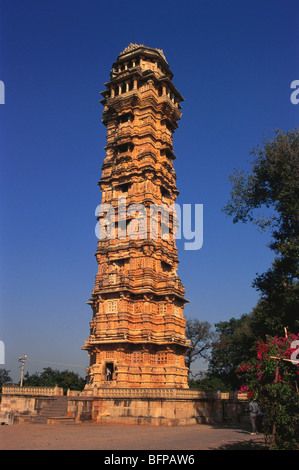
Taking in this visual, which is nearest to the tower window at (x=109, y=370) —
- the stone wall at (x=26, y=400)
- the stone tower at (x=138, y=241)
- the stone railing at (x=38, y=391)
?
the stone tower at (x=138, y=241)

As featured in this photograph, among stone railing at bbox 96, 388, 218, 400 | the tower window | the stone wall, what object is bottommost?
the stone wall

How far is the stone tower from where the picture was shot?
30.2 meters

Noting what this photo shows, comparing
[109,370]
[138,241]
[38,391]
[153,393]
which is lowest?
[38,391]

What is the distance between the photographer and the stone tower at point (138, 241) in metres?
30.2

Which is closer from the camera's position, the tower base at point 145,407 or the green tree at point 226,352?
the tower base at point 145,407

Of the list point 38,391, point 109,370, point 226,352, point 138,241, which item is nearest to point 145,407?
point 109,370

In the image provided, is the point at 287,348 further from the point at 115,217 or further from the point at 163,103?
the point at 163,103

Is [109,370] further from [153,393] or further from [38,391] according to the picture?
[153,393]

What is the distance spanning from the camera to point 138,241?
33.8 metres

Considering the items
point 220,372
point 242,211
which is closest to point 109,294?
point 242,211

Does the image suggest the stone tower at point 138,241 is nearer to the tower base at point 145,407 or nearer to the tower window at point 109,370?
the tower window at point 109,370

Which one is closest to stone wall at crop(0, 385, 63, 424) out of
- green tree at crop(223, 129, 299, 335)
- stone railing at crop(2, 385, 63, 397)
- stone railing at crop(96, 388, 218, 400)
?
stone railing at crop(2, 385, 63, 397)

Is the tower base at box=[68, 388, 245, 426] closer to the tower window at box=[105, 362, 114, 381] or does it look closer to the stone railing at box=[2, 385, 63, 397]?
the stone railing at box=[2, 385, 63, 397]

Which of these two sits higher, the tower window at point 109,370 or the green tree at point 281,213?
the green tree at point 281,213
